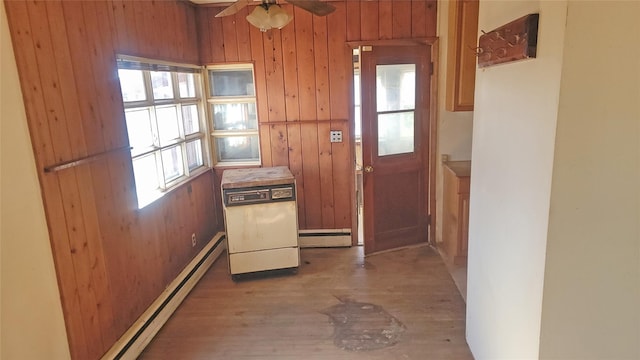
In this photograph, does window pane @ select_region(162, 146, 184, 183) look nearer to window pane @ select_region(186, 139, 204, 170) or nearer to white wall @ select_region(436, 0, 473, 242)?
window pane @ select_region(186, 139, 204, 170)

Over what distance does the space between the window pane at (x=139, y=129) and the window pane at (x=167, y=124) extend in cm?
12

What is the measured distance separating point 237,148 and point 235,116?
349mm

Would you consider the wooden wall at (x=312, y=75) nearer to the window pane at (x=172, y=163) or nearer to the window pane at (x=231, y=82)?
the window pane at (x=231, y=82)

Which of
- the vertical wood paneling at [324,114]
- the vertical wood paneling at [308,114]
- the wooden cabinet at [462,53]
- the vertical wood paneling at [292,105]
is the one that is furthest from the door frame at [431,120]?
the wooden cabinet at [462,53]

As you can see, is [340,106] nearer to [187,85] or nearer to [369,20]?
[369,20]

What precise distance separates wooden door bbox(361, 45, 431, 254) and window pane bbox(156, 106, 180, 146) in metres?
1.71

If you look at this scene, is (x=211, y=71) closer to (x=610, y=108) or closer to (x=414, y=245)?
(x=414, y=245)

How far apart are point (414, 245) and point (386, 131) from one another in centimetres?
126

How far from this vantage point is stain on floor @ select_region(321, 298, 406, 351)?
2.71 meters

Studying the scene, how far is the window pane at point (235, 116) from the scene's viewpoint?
13.9 ft

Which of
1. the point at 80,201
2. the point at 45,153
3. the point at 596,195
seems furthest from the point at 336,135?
the point at 596,195

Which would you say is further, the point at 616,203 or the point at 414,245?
the point at 414,245

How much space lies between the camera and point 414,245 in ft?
14.1

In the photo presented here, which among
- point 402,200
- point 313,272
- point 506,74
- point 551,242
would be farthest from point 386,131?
point 551,242
